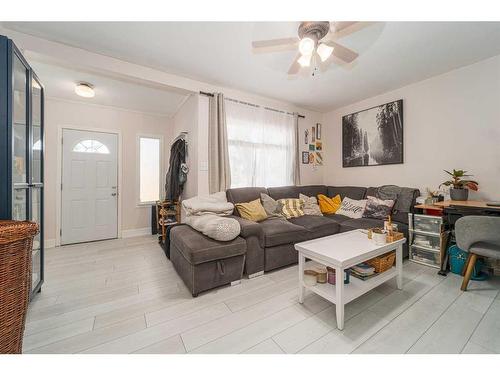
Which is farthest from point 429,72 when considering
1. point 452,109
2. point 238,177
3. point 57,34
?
point 57,34

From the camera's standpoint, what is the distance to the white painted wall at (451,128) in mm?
2354

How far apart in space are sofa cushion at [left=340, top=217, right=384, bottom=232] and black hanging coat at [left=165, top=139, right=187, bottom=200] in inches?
100

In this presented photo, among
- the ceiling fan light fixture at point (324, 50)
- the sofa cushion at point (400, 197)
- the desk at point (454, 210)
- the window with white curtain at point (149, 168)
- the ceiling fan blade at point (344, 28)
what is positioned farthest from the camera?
the window with white curtain at point (149, 168)

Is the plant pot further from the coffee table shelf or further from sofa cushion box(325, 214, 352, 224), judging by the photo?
the coffee table shelf

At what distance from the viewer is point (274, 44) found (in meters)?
1.68

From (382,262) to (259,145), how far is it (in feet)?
7.83

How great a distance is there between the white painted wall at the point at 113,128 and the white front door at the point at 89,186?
0.40ft

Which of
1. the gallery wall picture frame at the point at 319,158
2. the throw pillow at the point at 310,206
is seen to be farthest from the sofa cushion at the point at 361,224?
the gallery wall picture frame at the point at 319,158

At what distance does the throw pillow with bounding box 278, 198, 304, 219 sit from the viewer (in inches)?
119

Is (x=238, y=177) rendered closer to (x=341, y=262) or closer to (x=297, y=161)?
(x=297, y=161)

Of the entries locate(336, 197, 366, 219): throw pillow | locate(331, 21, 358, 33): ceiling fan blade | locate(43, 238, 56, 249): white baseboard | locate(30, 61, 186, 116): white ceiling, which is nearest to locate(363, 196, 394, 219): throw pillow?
locate(336, 197, 366, 219): throw pillow

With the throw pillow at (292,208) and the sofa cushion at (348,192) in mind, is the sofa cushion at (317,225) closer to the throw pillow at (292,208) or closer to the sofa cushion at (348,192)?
the throw pillow at (292,208)

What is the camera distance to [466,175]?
2.53 m

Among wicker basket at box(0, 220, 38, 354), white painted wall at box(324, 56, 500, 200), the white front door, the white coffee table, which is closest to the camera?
wicker basket at box(0, 220, 38, 354)
